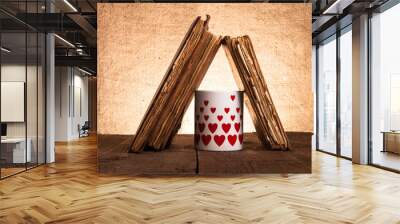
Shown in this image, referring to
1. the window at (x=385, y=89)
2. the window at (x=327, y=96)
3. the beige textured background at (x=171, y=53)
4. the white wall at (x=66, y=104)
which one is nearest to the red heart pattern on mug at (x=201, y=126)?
the beige textured background at (x=171, y=53)

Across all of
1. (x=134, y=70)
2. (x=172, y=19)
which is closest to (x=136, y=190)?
(x=134, y=70)

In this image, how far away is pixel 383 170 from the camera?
5.13m

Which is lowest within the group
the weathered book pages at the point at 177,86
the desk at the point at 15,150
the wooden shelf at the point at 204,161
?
the desk at the point at 15,150

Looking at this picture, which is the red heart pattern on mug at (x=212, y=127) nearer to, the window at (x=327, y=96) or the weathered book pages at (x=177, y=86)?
the weathered book pages at (x=177, y=86)

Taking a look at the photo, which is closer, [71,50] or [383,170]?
[383,170]

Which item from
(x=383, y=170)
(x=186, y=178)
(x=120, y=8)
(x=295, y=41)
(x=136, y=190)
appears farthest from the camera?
(x=383, y=170)

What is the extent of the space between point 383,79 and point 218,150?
508cm

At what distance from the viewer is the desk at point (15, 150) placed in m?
4.64

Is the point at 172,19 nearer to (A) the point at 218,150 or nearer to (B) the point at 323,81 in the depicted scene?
(A) the point at 218,150

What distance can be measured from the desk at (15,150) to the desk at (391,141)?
487 centimetres

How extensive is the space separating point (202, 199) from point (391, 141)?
359 centimetres

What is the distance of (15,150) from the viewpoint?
495 cm

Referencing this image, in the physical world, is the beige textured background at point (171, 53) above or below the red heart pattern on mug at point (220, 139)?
above

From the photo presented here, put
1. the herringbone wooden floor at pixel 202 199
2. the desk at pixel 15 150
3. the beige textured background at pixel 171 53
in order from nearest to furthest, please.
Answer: the beige textured background at pixel 171 53 → the herringbone wooden floor at pixel 202 199 → the desk at pixel 15 150
